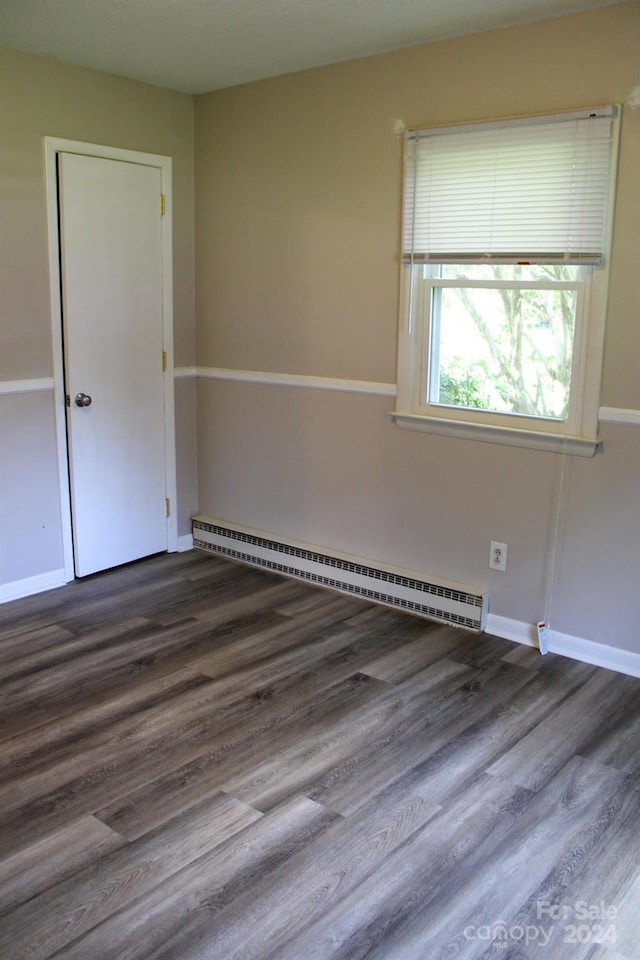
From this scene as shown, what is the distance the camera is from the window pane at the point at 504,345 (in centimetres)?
327

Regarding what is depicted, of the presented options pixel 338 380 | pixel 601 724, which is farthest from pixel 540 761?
pixel 338 380

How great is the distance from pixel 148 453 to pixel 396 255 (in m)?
1.67

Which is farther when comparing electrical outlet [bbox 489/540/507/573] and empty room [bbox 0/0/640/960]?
electrical outlet [bbox 489/540/507/573]

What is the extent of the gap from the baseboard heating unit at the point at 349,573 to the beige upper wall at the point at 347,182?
0.89m

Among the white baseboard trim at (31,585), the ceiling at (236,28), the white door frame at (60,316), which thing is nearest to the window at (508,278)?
the ceiling at (236,28)

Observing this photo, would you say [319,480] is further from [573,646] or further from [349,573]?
[573,646]

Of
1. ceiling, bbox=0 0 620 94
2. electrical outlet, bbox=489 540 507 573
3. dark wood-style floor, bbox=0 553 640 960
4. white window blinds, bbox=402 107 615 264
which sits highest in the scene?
ceiling, bbox=0 0 620 94

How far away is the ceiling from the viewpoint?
A: 2.99 meters

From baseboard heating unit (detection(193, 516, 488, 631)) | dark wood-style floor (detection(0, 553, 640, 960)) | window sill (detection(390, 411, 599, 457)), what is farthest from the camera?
baseboard heating unit (detection(193, 516, 488, 631))

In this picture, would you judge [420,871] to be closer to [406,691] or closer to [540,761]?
[540,761]

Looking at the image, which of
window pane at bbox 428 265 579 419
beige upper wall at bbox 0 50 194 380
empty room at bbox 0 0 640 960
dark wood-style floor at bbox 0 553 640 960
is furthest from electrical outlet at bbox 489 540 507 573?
beige upper wall at bbox 0 50 194 380

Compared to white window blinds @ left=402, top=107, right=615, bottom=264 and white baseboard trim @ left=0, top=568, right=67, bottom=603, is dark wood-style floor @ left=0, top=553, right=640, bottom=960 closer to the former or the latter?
white baseboard trim @ left=0, top=568, right=67, bottom=603

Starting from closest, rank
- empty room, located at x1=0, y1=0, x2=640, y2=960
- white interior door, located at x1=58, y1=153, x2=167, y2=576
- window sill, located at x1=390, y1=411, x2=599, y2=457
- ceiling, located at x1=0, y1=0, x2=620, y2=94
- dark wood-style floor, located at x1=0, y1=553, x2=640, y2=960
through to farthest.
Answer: dark wood-style floor, located at x1=0, y1=553, x2=640, y2=960
empty room, located at x1=0, y1=0, x2=640, y2=960
ceiling, located at x1=0, y1=0, x2=620, y2=94
window sill, located at x1=390, y1=411, x2=599, y2=457
white interior door, located at x1=58, y1=153, x2=167, y2=576

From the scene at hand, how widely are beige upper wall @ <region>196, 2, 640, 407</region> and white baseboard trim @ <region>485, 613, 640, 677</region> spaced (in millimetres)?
972
